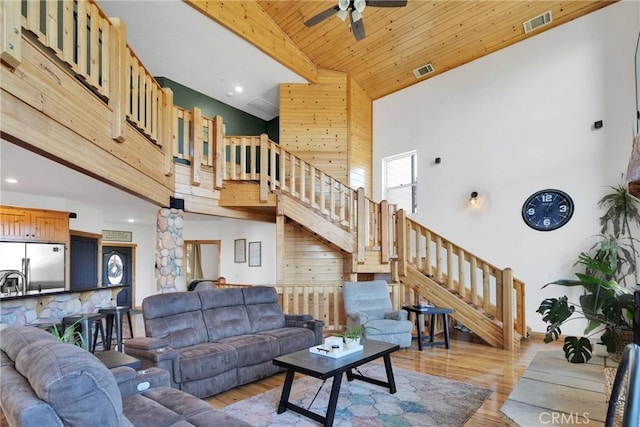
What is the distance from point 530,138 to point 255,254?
5.95 m

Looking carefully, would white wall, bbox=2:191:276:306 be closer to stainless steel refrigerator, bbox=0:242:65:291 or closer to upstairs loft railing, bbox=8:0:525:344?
stainless steel refrigerator, bbox=0:242:65:291

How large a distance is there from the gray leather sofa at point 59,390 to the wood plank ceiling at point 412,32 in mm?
6046

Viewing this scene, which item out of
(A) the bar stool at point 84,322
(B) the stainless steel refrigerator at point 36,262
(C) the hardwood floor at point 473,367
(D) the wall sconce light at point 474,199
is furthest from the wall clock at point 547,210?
(B) the stainless steel refrigerator at point 36,262

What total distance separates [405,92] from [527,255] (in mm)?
4049

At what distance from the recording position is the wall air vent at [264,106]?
8125 millimetres

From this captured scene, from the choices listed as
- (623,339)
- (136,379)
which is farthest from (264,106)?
(623,339)

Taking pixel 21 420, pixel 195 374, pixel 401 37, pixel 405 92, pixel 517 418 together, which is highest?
pixel 401 37

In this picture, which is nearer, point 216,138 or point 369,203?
point 216,138

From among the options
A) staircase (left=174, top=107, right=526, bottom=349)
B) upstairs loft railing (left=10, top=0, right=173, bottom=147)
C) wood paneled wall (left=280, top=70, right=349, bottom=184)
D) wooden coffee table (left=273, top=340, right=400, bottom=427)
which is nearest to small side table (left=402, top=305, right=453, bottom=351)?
staircase (left=174, top=107, right=526, bottom=349)

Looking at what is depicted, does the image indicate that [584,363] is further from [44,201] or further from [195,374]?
[44,201]

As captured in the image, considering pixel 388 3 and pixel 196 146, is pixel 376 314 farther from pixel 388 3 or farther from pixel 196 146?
pixel 388 3

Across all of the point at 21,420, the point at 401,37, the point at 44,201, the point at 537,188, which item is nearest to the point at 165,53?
the point at 44,201

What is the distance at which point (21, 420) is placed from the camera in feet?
3.88

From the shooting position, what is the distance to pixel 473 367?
4098 mm
